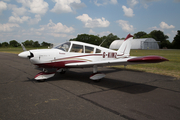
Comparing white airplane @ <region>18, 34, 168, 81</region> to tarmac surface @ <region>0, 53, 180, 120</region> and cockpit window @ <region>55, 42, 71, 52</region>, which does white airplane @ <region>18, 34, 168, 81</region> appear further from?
tarmac surface @ <region>0, 53, 180, 120</region>

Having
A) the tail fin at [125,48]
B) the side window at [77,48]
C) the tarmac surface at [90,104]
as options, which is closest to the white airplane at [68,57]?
the side window at [77,48]

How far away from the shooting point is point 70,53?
6684 mm

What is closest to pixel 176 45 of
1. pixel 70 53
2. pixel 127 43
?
pixel 127 43

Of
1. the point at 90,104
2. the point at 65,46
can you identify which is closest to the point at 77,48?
the point at 65,46

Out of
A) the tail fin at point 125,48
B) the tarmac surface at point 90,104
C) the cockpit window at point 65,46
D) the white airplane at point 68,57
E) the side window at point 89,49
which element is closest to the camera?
the tarmac surface at point 90,104

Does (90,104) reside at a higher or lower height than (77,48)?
lower

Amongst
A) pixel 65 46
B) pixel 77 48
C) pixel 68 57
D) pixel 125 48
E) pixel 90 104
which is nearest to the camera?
pixel 90 104

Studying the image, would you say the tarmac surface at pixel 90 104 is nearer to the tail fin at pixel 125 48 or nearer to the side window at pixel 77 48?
the side window at pixel 77 48

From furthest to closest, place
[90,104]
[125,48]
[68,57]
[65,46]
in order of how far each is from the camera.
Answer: [125,48], [65,46], [68,57], [90,104]

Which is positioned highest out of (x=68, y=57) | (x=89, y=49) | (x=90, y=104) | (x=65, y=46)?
(x=65, y=46)

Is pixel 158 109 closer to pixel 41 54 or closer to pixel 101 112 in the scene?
pixel 101 112

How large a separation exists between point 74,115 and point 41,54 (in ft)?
12.0

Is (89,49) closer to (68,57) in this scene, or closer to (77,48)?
(77,48)

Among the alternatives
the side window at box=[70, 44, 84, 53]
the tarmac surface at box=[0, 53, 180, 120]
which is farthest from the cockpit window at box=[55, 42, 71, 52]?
the tarmac surface at box=[0, 53, 180, 120]
